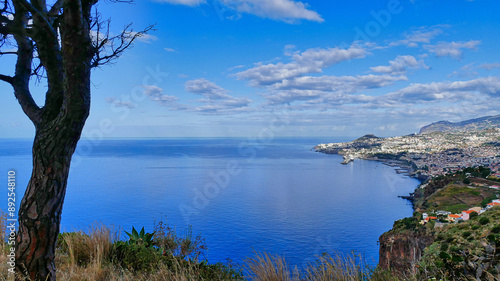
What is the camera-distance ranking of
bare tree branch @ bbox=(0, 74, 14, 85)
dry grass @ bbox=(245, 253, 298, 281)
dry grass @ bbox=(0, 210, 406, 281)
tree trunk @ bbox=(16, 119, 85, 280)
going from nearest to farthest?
tree trunk @ bbox=(16, 119, 85, 280)
dry grass @ bbox=(0, 210, 406, 281)
dry grass @ bbox=(245, 253, 298, 281)
bare tree branch @ bbox=(0, 74, 14, 85)

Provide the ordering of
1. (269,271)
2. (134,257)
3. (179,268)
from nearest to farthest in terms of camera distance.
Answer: (269,271) < (179,268) < (134,257)

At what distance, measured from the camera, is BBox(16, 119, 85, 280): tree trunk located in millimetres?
3416

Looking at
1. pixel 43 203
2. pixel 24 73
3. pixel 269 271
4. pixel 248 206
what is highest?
pixel 24 73

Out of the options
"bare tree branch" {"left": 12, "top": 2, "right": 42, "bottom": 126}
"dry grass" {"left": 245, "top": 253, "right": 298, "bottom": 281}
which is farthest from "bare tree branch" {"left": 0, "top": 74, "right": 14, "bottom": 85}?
"dry grass" {"left": 245, "top": 253, "right": 298, "bottom": 281}

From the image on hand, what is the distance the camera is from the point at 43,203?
3.42m

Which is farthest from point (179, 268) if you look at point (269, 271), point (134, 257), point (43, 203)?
point (43, 203)

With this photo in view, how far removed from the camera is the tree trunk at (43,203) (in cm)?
342

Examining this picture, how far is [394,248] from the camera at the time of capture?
25.9 metres

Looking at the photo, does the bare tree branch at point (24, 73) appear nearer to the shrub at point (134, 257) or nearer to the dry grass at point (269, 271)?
the shrub at point (134, 257)

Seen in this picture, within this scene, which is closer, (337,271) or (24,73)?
(337,271)

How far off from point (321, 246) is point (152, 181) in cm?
4115

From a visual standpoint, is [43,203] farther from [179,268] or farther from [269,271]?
[269,271]

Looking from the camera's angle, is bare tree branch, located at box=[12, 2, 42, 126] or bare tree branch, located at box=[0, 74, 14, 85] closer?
bare tree branch, located at box=[12, 2, 42, 126]

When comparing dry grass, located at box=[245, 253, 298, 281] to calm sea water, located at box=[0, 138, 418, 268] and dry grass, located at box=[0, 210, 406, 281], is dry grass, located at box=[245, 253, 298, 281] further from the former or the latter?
calm sea water, located at box=[0, 138, 418, 268]
